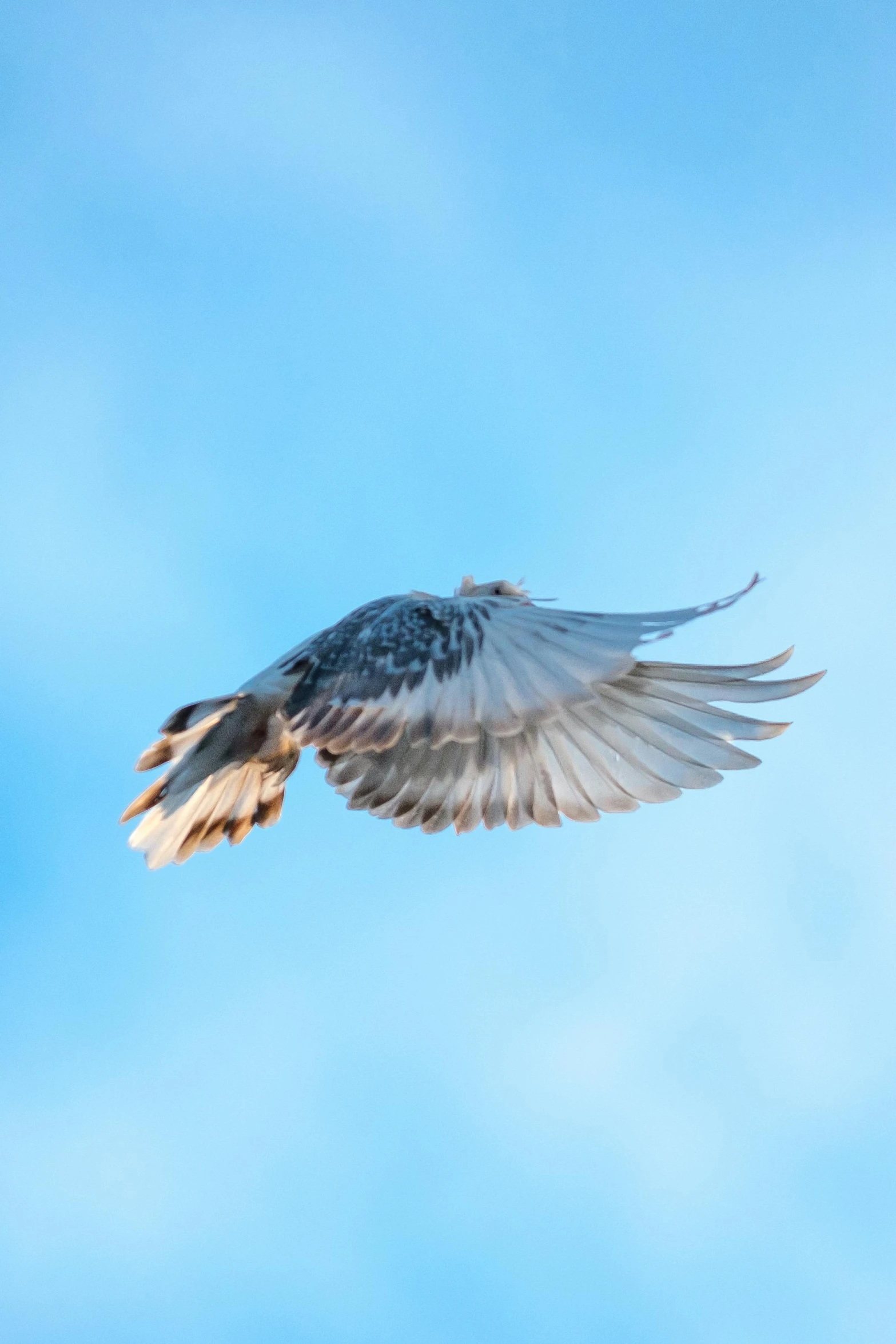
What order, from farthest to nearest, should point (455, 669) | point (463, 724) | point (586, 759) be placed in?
1. point (586, 759)
2. point (455, 669)
3. point (463, 724)

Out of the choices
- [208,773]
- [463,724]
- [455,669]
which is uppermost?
[455,669]

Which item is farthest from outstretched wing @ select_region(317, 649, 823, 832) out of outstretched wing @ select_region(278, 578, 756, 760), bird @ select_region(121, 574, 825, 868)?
outstretched wing @ select_region(278, 578, 756, 760)

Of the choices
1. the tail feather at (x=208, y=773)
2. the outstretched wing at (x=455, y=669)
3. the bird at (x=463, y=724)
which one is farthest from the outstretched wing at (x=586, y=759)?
the tail feather at (x=208, y=773)

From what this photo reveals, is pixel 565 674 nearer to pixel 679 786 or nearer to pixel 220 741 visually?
pixel 679 786

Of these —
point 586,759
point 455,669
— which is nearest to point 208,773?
point 455,669

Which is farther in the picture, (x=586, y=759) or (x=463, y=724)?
(x=586, y=759)

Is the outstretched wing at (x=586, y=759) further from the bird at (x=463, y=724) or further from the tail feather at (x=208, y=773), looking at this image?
the tail feather at (x=208, y=773)

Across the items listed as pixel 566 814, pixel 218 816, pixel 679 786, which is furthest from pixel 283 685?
pixel 679 786

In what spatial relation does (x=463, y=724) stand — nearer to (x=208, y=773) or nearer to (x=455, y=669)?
(x=455, y=669)
